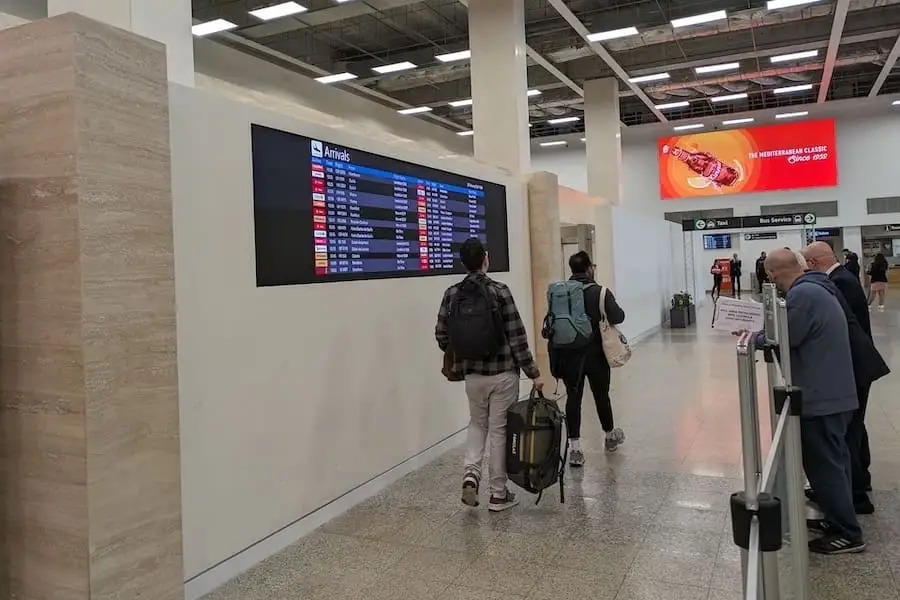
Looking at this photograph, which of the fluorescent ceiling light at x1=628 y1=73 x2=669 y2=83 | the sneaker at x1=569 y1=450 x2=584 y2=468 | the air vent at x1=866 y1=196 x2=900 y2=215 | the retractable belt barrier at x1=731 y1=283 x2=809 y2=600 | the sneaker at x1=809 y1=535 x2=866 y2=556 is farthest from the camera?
the air vent at x1=866 y1=196 x2=900 y2=215

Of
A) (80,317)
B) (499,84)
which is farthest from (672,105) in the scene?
(80,317)

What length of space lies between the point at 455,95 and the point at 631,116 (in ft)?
19.0

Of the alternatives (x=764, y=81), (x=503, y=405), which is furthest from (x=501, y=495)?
(x=764, y=81)

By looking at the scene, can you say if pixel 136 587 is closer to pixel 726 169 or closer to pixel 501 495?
pixel 501 495

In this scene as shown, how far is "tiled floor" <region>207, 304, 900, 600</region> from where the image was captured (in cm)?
308

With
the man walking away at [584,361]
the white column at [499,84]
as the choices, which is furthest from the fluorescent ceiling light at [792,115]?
the man walking away at [584,361]

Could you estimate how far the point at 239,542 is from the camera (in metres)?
3.38

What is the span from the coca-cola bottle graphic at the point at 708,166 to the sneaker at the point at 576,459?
1518cm

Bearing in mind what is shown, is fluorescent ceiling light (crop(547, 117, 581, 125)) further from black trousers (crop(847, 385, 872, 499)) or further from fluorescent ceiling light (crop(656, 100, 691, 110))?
black trousers (crop(847, 385, 872, 499))

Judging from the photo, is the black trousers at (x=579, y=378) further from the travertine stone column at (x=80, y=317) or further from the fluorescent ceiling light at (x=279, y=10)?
the fluorescent ceiling light at (x=279, y=10)

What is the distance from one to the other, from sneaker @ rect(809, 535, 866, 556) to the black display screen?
2924 millimetres

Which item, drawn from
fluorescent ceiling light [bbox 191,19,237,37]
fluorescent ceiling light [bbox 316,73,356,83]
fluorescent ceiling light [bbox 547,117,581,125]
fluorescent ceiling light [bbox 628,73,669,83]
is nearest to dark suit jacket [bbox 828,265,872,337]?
fluorescent ceiling light [bbox 191,19,237,37]

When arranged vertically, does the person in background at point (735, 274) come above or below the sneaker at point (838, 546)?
above

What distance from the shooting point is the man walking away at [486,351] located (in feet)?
12.8
